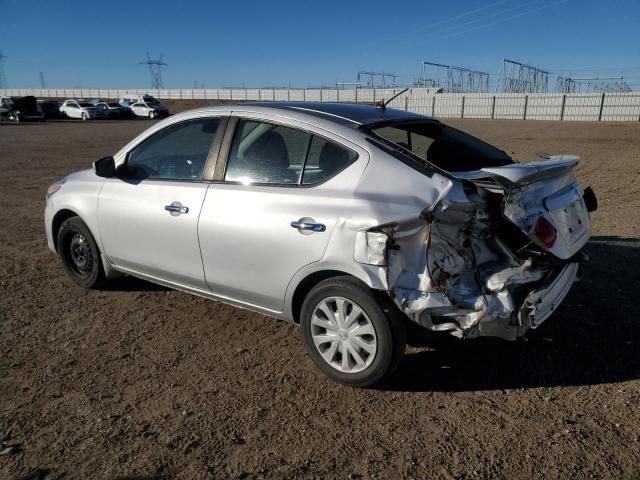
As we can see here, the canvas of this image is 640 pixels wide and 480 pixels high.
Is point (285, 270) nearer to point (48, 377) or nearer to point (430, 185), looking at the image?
point (430, 185)

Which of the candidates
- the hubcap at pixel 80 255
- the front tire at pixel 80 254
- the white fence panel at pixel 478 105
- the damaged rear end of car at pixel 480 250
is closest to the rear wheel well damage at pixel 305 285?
the damaged rear end of car at pixel 480 250

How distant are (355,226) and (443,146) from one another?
1403mm

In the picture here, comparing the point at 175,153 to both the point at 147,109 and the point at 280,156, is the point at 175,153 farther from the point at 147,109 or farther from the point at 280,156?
the point at 147,109

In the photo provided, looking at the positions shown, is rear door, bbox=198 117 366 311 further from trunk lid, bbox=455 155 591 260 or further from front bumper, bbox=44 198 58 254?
front bumper, bbox=44 198 58 254

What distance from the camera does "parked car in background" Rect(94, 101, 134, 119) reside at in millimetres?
43906

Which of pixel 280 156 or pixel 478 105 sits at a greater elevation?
pixel 280 156

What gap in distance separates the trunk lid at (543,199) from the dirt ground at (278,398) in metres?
0.87

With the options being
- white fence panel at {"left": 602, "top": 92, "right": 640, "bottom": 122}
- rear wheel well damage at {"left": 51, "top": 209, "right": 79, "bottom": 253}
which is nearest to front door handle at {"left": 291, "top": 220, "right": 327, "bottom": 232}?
rear wheel well damage at {"left": 51, "top": 209, "right": 79, "bottom": 253}

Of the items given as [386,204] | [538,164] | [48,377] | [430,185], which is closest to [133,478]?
[48,377]

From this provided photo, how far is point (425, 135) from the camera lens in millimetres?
4074

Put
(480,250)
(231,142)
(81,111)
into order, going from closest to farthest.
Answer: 1. (480,250)
2. (231,142)
3. (81,111)

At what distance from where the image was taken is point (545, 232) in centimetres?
316

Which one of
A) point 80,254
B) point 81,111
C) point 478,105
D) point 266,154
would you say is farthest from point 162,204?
point 81,111

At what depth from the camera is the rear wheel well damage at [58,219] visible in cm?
489
